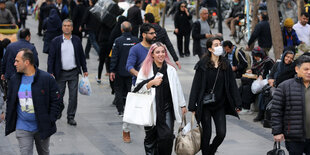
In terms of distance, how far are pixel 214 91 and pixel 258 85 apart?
364cm

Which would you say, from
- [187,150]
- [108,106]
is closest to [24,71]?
[187,150]

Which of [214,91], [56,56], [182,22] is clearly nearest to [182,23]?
[182,22]

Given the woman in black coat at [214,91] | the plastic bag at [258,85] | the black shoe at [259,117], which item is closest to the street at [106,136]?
the black shoe at [259,117]

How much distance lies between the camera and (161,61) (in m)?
7.39

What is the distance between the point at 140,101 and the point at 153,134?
491 millimetres

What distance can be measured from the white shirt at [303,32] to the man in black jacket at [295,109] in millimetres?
8181

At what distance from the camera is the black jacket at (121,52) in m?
10.6

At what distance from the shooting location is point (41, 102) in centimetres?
674

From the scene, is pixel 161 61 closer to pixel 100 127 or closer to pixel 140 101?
pixel 140 101

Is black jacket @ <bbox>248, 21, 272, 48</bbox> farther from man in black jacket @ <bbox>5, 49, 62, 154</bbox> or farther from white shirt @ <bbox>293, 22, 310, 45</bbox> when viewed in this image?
man in black jacket @ <bbox>5, 49, 62, 154</bbox>

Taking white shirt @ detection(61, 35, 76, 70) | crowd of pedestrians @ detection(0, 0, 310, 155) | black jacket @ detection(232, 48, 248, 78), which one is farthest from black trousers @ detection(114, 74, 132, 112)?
black jacket @ detection(232, 48, 248, 78)

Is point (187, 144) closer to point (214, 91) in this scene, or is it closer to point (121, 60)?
point (214, 91)

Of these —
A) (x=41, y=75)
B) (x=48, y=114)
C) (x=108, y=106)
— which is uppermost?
(x=41, y=75)

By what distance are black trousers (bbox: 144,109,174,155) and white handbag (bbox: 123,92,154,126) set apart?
0.15m
